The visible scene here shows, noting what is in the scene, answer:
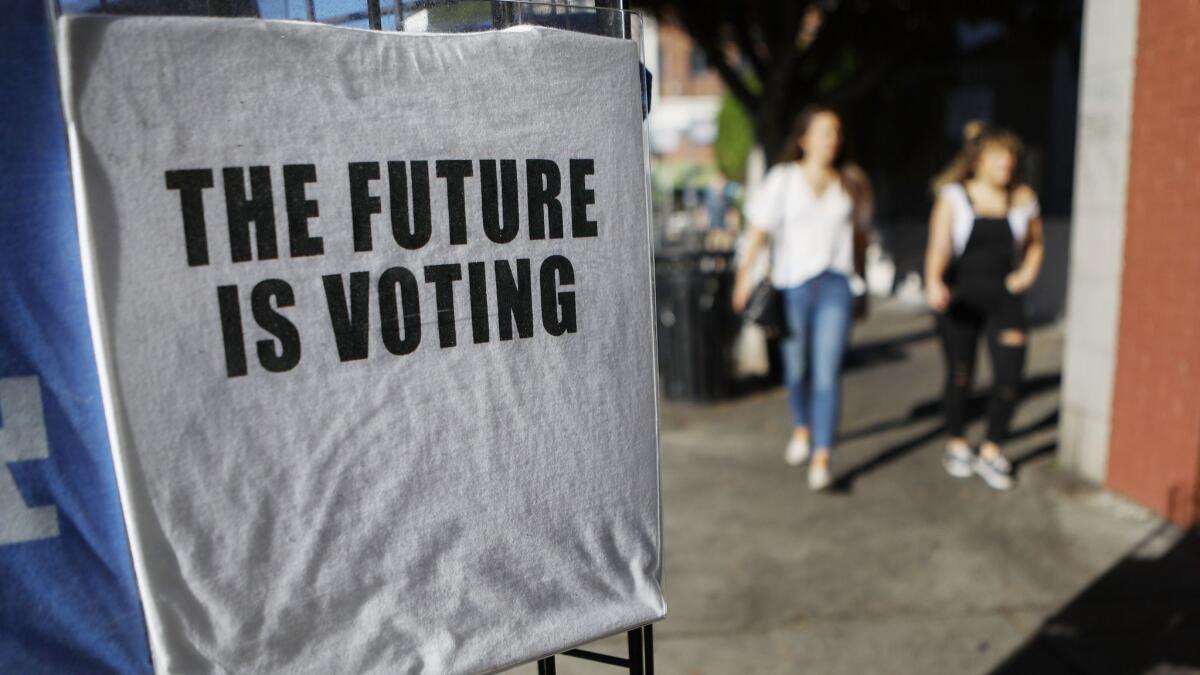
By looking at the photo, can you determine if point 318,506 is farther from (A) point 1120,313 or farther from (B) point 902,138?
(B) point 902,138

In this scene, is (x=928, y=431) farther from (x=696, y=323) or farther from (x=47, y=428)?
(x=47, y=428)

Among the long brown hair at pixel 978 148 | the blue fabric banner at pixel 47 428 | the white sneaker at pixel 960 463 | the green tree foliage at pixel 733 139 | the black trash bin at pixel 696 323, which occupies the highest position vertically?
the green tree foliage at pixel 733 139

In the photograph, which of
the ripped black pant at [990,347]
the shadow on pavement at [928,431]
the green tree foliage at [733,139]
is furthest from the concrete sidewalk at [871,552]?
the green tree foliage at [733,139]

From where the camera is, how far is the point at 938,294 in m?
4.82

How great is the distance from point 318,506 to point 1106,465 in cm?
449

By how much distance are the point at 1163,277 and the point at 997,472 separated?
49.0 inches

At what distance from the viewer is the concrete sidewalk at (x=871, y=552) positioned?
3.33 m

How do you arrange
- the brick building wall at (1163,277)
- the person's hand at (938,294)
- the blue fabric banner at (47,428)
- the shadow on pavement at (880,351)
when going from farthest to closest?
1. the shadow on pavement at (880,351)
2. the person's hand at (938,294)
3. the brick building wall at (1163,277)
4. the blue fabric banner at (47,428)

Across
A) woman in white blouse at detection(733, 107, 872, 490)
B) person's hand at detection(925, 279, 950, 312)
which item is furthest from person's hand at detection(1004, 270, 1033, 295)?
woman in white blouse at detection(733, 107, 872, 490)

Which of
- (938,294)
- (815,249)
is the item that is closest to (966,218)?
(938,294)

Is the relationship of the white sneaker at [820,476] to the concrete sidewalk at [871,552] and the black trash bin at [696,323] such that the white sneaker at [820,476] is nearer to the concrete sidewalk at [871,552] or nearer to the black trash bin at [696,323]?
the concrete sidewalk at [871,552]

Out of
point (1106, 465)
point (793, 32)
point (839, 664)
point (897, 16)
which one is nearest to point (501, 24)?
point (839, 664)

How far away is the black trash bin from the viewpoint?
22.7ft

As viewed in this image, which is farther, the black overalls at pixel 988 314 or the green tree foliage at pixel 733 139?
the green tree foliage at pixel 733 139
